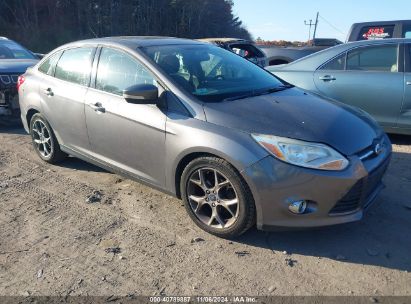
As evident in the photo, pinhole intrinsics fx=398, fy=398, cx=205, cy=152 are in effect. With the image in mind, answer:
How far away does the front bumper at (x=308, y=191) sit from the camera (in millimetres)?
2885

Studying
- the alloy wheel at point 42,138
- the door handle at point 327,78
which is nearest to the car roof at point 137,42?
the alloy wheel at point 42,138

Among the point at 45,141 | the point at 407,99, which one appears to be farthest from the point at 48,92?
the point at 407,99

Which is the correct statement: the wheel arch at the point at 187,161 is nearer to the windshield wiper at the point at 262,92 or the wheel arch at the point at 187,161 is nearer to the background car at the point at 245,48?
the windshield wiper at the point at 262,92

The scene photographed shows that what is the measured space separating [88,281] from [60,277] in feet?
0.72

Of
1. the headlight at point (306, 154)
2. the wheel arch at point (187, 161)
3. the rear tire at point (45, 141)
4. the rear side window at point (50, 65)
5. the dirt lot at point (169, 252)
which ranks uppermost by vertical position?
the rear side window at point (50, 65)

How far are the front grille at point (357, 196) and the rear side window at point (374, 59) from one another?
297 centimetres

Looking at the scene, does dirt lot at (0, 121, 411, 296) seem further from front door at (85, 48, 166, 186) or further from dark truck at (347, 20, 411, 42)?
dark truck at (347, 20, 411, 42)

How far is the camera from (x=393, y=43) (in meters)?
5.55

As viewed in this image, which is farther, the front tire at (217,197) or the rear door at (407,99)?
the rear door at (407,99)

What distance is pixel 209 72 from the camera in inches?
152

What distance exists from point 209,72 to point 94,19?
36.7m

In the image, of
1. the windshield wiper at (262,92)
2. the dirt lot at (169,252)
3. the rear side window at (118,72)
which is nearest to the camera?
the dirt lot at (169,252)

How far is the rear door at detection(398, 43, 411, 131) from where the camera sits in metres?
5.32

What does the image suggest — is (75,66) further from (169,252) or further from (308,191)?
(308,191)
